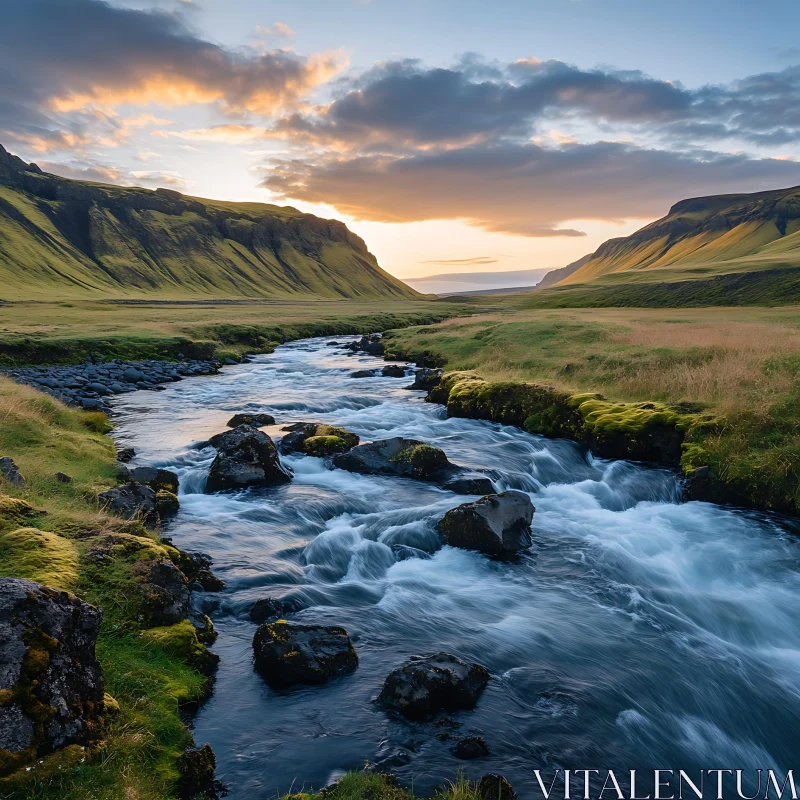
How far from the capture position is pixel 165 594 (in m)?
8.38

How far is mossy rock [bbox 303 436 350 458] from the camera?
811 inches

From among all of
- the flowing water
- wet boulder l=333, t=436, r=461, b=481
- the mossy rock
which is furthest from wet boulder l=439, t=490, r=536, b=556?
the mossy rock

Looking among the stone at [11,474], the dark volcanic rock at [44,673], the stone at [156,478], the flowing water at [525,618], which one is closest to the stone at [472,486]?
the flowing water at [525,618]

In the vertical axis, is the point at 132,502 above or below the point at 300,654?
above

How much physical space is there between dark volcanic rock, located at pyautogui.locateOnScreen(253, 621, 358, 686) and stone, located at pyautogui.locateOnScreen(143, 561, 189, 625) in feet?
4.22

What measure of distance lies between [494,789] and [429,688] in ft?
5.86

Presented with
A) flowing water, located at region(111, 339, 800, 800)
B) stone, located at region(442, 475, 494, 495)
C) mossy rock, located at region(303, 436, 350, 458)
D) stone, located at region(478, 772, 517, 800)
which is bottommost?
flowing water, located at region(111, 339, 800, 800)

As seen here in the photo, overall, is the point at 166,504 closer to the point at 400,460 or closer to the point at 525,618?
the point at 400,460

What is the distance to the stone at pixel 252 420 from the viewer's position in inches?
984

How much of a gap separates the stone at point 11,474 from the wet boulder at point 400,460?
33.1ft

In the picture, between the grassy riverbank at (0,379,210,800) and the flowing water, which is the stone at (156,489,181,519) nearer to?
the flowing water

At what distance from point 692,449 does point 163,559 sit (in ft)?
51.1

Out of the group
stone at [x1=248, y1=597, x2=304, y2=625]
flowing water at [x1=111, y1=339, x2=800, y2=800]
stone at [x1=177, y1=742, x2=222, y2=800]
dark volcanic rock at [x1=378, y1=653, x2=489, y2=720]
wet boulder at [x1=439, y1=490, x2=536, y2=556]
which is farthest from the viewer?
wet boulder at [x1=439, y1=490, x2=536, y2=556]

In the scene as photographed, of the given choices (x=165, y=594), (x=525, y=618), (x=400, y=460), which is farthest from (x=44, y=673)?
(x=400, y=460)
